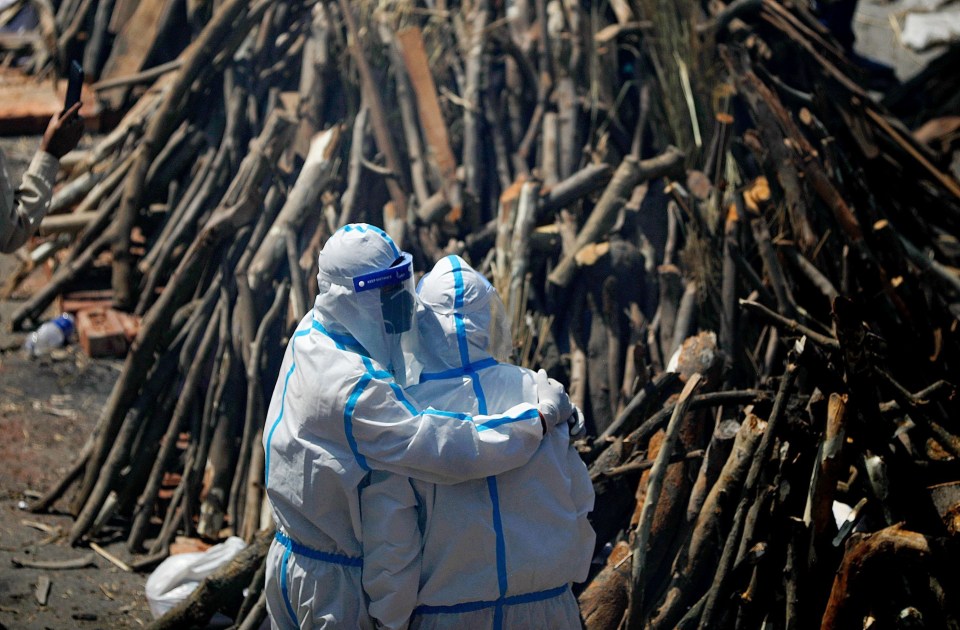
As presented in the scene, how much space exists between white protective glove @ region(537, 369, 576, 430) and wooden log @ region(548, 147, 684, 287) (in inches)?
99.0

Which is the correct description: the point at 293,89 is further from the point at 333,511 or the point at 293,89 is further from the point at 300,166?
the point at 333,511

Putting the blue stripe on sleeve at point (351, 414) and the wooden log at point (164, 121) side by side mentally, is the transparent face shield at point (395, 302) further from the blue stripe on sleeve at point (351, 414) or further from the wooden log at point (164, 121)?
the wooden log at point (164, 121)

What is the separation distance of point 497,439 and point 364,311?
0.63 meters

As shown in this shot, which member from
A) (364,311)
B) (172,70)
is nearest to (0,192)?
(364,311)

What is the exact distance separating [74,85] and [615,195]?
334 cm

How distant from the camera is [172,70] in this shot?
8.62 m

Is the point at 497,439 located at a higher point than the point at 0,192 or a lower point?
lower

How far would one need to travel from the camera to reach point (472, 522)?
3.19 meters

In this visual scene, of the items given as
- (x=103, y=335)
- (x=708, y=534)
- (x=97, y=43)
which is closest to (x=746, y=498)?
(x=708, y=534)

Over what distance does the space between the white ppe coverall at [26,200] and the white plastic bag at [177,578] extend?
71.8 inches

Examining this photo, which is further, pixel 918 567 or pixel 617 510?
pixel 617 510

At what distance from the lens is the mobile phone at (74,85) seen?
4.91 meters

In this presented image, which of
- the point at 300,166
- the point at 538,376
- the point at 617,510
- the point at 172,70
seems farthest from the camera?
the point at 172,70

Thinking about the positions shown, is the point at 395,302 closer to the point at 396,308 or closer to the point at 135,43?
the point at 396,308
